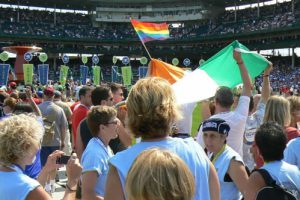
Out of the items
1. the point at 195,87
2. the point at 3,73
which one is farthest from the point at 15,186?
the point at 3,73

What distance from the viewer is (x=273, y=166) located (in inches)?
136

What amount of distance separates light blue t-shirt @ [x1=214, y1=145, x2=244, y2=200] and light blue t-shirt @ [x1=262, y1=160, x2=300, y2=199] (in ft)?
1.17

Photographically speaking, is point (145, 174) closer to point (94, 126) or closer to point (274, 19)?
point (94, 126)

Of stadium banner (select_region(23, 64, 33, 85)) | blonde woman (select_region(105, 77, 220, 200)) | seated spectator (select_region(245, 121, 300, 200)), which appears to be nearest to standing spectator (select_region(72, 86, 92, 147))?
seated spectator (select_region(245, 121, 300, 200))

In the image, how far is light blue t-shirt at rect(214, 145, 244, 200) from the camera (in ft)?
12.2

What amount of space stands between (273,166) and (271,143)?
0.60ft

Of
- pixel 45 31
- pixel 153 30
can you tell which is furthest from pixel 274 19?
pixel 153 30

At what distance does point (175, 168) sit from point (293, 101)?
3.73 meters

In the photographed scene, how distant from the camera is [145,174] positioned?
1.83m

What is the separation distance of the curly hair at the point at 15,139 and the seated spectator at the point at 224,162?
5.04 ft

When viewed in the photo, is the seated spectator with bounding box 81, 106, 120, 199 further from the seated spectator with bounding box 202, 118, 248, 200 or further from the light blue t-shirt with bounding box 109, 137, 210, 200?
the light blue t-shirt with bounding box 109, 137, 210, 200

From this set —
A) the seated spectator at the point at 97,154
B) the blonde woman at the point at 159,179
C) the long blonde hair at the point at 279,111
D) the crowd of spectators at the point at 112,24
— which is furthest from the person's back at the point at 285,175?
the crowd of spectators at the point at 112,24

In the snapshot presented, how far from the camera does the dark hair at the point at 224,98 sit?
4738mm

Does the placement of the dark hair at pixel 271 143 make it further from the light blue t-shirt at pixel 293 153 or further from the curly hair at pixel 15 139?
the curly hair at pixel 15 139
